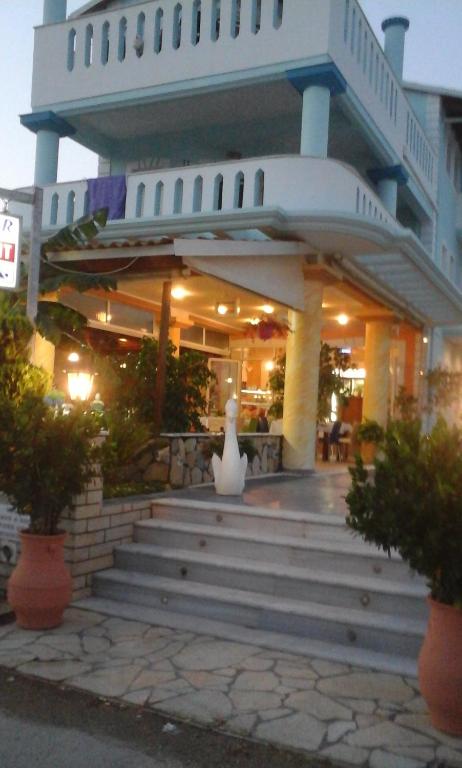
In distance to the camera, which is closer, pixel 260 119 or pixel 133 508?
pixel 133 508

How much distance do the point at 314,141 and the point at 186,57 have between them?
2970 millimetres

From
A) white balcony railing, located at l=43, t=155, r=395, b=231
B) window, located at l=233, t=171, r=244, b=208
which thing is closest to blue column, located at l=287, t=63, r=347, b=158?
white balcony railing, located at l=43, t=155, r=395, b=231

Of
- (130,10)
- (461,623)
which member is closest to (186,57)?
(130,10)

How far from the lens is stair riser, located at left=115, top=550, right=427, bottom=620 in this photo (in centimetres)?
585

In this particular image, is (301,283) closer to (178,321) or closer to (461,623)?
(178,321)

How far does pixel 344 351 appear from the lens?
1717cm

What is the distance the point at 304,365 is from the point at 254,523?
4.85 m

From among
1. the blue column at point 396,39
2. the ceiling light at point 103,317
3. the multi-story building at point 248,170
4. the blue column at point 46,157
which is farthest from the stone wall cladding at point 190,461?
the blue column at point 396,39

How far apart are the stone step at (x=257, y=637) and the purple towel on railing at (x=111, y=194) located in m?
6.14

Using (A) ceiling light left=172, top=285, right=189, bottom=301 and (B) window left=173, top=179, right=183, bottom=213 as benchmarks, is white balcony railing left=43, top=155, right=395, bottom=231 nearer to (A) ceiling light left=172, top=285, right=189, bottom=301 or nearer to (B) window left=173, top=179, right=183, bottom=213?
(B) window left=173, top=179, right=183, bottom=213

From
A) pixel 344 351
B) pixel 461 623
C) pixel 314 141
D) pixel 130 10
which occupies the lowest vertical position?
pixel 461 623

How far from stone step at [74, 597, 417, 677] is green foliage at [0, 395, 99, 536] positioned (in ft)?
3.97

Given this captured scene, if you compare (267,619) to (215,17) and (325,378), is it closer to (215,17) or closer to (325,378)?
(325,378)

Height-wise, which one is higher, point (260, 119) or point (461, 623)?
point (260, 119)
